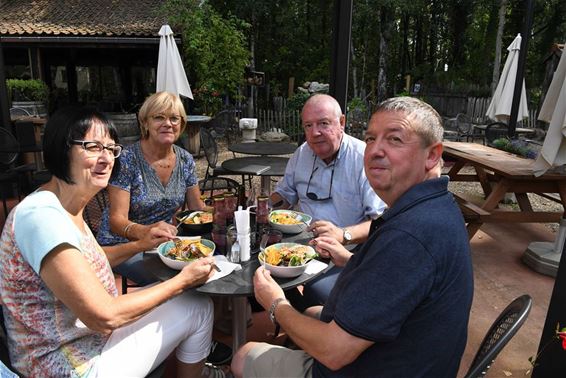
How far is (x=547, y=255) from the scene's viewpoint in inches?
151

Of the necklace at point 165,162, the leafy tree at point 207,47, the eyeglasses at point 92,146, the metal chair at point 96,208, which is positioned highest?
the leafy tree at point 207,47

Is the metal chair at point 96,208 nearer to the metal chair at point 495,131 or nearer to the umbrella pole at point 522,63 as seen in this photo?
the umbrella pole at point 522,63

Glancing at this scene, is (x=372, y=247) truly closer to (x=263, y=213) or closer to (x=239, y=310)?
(x=263, y=213)

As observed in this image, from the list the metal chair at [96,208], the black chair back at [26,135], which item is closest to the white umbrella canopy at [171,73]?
the black chair back at [26,135]

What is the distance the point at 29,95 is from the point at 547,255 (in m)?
11.6

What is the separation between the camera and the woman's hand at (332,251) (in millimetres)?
1851

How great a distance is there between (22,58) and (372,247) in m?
16.0

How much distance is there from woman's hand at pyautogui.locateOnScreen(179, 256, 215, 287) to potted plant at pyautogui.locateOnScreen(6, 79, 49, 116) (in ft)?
33.1

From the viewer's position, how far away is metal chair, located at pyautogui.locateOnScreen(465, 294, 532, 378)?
43.6 inches

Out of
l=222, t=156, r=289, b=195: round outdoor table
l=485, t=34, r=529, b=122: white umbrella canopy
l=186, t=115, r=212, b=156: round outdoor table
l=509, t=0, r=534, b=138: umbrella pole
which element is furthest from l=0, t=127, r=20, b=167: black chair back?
l=485, t=34, r=529, b=122: white umbrella canopy

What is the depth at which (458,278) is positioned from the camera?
1.09 metres

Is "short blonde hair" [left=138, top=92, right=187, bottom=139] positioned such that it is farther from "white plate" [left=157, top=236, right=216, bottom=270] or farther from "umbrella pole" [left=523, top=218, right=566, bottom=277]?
"umbrella pole" [left=523, top=218, right=566, bottom=277]

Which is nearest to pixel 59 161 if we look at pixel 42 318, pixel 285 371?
pixel 42 318

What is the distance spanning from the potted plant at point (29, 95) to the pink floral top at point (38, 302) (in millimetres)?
9964
